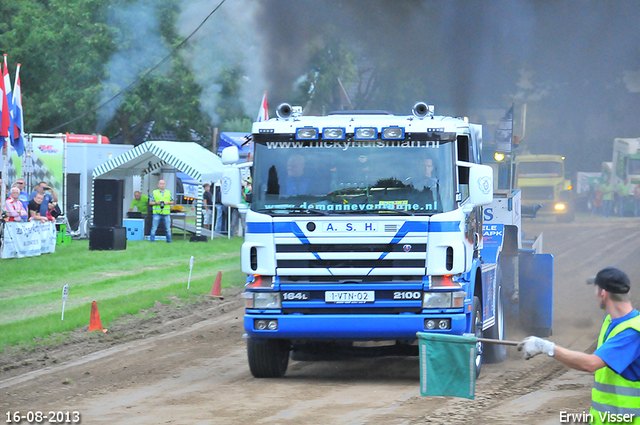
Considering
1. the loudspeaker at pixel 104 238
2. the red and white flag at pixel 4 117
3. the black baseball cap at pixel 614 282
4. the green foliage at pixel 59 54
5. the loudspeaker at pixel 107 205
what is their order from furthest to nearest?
the green foliage at pixel 59 54, the loudspeaker at pixel 107 205, the loudspeaker at pixel 104 238, the red and white flag at pixel 4 117, the black baseball cap at pixel 614 282

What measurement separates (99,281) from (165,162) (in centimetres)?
1114

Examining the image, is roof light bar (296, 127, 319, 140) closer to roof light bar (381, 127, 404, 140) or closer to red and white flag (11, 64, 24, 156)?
roof light bar (381, 127, 404, 140)

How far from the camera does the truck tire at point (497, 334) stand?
33.6 feet

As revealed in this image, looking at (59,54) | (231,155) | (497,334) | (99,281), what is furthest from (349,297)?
(59,54)

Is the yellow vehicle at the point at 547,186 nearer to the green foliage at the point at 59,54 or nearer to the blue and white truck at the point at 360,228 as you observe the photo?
the green foliage at the point at 59,54

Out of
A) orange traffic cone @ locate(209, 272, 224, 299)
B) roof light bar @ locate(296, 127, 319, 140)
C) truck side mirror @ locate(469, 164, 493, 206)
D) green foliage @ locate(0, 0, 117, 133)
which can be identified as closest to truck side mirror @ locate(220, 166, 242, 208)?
roof light bar @ locate(296, 127, 319, 140)

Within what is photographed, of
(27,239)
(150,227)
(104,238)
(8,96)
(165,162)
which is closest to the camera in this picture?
(8,96)

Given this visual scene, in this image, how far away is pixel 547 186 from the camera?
36.5 metres

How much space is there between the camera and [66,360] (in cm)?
1041

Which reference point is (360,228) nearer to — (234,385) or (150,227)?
(234,385)

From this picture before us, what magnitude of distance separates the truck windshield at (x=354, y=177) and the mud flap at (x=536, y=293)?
374 centimetres

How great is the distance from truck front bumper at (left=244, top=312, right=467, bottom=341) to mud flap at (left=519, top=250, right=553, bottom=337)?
3581 mm

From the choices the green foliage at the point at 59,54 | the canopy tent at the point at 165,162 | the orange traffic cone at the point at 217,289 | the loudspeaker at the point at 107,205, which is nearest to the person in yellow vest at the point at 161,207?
the canopy tent at the point at 165,162

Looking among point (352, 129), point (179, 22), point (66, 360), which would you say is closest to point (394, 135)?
point (352, 129)
